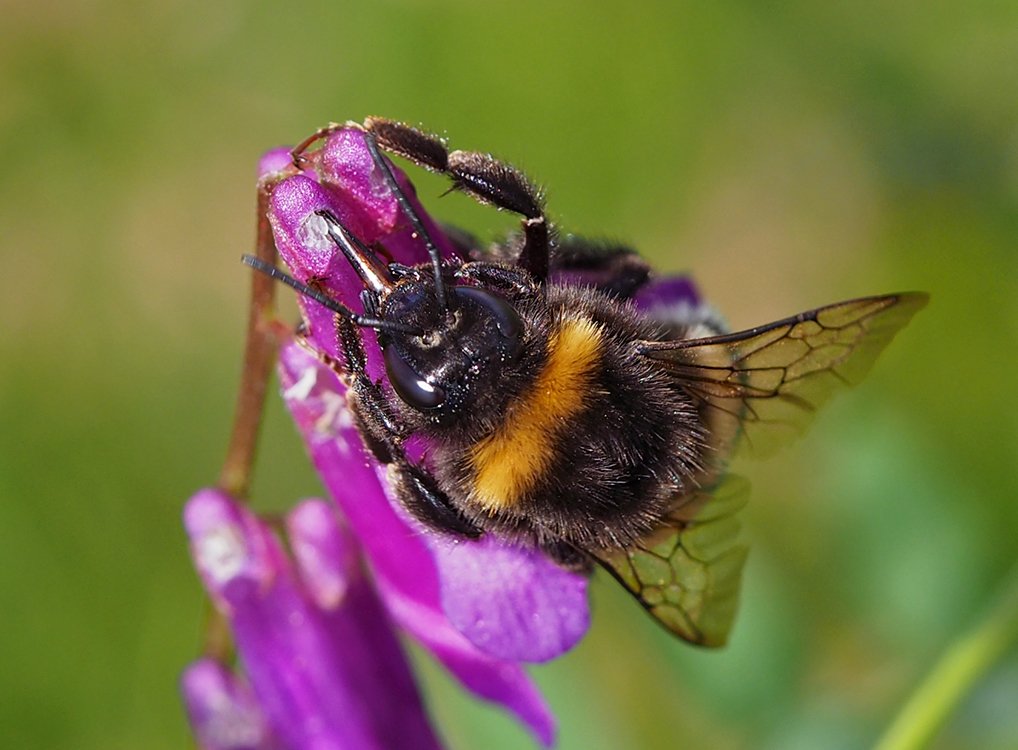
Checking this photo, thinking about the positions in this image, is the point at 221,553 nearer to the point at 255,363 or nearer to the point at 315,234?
the point at 255,363

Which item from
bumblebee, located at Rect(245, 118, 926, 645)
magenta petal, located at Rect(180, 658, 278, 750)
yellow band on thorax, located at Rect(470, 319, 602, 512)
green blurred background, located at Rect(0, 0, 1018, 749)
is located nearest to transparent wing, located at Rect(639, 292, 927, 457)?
bumblebee, located at Rect(245, 118, 926, 645)

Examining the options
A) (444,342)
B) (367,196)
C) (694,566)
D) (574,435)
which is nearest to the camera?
(444,342)

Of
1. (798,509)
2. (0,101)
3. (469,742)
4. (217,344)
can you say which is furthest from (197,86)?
(469,742)

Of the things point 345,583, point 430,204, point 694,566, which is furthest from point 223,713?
point 430,204

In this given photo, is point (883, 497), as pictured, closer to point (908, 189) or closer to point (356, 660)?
point (356, 660)

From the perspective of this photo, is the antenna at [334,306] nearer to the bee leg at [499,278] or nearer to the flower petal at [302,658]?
the bee leg at [499,278]

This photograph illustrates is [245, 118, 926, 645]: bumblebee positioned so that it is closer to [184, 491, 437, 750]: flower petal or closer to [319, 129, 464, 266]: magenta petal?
[319, 129, 464, 266]: magenta petal

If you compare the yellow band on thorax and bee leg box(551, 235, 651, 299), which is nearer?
the yellow band on thorax
